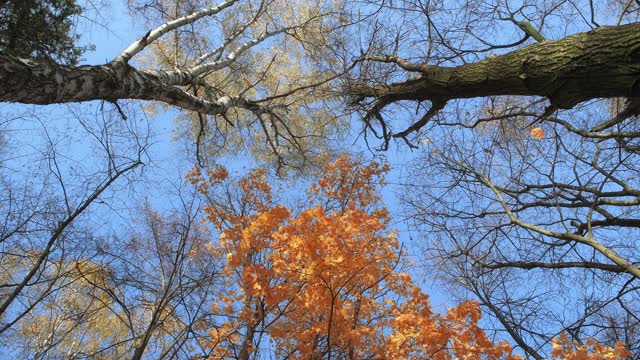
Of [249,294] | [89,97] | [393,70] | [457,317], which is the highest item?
[393,70]

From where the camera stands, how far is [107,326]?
8.12m

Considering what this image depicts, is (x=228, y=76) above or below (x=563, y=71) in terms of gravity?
above

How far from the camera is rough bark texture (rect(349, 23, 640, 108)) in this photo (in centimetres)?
231

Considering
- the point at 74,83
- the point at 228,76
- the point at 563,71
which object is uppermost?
the point at 228,76

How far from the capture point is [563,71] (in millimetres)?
2492

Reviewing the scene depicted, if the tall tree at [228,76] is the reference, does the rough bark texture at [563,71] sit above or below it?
below

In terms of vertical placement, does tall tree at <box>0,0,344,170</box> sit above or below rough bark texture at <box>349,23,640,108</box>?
above

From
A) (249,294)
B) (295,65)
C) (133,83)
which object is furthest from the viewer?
(295,65)

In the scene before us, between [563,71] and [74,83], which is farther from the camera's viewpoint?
[74,83]

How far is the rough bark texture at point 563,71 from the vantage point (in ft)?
7.57

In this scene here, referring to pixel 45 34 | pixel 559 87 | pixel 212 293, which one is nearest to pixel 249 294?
pixel 212 293

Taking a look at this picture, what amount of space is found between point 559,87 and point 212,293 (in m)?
3.98

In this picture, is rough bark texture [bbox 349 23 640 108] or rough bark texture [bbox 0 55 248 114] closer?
rough bark texture [bbox 349 23 640 108]

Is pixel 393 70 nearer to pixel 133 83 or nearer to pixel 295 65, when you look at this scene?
pixel 133 83
